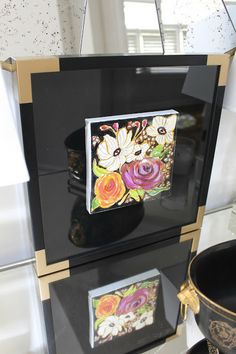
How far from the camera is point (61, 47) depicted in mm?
633

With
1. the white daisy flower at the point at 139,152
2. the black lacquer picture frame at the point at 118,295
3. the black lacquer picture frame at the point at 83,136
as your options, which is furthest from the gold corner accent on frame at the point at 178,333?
the white daisy flower at the point at 139,152

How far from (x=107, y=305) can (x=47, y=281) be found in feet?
0.52

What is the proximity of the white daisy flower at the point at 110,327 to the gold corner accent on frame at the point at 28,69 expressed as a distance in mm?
528

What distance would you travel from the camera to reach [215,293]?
0.67 meters

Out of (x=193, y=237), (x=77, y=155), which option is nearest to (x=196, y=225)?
(x=193, y=237)

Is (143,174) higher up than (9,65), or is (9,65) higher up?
(9,65)

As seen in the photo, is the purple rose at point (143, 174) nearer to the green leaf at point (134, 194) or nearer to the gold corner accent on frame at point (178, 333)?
the green leaf at point (134, 194)

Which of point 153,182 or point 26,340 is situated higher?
point 153,182

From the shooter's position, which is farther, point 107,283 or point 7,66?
point 107,283

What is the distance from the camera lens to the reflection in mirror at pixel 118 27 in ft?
2.04

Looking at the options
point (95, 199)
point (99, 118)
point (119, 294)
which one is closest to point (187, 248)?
point (119, 294)

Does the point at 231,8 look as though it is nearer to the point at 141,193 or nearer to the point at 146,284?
the point at 141,193

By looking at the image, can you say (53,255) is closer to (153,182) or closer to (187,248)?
(153,182)

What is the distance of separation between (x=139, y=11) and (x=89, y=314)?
2.25ft
